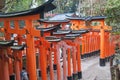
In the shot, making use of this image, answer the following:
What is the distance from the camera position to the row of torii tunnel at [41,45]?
29.4 ft

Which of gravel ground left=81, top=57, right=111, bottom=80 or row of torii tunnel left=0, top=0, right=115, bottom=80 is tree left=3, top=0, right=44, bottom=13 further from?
gravel ground left=81, top=57, right=111, bottom=80

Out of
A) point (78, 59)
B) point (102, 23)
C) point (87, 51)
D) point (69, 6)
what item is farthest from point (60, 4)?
point (78, 59)

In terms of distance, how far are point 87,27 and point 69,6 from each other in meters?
16.4

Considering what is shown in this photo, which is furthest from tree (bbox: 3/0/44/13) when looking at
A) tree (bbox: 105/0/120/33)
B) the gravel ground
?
the gravel ground

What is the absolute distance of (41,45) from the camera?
10672 mm

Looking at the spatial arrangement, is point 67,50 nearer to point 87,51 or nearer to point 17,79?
point 17,79

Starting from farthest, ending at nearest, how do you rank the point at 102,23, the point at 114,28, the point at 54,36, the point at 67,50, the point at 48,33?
the point at 102,23, the point at 67,50, the point at 54,36, the point at 48,33, the point at 114,28

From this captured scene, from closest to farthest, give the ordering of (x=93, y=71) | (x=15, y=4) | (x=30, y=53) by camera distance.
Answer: (x=30, y=53) < (x=15, y=4) < (x=93, y=71)

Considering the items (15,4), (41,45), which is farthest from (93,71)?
(41,45)

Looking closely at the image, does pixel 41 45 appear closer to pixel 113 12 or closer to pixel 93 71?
pixel 113 12

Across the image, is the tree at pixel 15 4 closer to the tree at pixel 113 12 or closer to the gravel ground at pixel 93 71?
the tree at pixel 113 12

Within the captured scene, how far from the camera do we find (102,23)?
17.0m

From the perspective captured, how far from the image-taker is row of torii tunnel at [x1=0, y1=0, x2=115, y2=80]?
896 centimetres

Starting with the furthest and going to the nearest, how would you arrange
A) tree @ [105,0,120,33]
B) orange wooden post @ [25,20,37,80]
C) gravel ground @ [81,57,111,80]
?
gravel ground @ [81,57,111,80] → orange wooden post @ [25,20,37,80] → tree @ [105,0,120,33]
